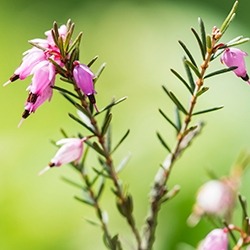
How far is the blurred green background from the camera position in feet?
4.63

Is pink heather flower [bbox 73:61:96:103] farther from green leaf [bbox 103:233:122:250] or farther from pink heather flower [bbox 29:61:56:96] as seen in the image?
green leaf [bbox 103:233:122:250]

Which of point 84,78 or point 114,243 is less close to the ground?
point 84,78

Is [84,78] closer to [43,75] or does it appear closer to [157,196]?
[43,75]

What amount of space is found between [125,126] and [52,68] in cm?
116

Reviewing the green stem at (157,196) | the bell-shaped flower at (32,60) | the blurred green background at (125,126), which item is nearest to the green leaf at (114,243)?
the green stem at (157,196)

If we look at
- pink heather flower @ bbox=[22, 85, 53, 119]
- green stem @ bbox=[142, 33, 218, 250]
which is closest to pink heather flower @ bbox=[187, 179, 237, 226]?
green stem @ bbox=[142, 33, 218, 250]

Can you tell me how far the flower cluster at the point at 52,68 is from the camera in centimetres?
52

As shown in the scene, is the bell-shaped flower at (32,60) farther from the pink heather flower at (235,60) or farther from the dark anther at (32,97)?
the pink heather flower at (235,60)

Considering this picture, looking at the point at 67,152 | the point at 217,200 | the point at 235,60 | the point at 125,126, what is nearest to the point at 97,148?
the point at 67,152

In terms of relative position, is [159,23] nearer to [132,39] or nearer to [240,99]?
[132,39]

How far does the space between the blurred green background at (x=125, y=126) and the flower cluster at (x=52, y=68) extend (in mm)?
522

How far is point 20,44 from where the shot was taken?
2123 millimetres

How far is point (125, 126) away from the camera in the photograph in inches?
66.0

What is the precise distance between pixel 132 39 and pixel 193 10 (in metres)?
0.26
